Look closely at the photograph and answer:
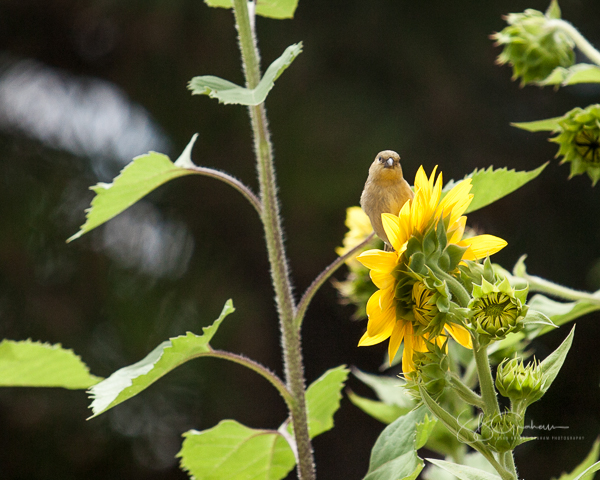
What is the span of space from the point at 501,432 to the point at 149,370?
14 cm

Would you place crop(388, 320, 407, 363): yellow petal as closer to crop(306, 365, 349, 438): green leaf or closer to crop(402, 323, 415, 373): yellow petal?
crop(402, 323, 415, 373): yellow petal

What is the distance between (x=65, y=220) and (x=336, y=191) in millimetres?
384

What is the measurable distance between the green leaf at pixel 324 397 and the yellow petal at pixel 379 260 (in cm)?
14

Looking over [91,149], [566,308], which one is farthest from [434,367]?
[91,149]

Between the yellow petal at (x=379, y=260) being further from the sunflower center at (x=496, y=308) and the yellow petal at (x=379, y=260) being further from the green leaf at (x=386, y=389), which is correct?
the green leaf at (x=386, y=389)

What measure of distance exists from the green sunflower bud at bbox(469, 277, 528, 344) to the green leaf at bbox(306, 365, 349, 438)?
153 millimetres

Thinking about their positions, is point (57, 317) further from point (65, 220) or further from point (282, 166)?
point (282, 166)

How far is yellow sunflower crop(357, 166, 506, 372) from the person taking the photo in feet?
0.70

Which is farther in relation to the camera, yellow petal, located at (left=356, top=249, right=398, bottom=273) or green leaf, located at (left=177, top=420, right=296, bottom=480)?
green leaf, located at (left=177, top=420, right=296, bottom=480)

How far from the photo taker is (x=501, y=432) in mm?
205

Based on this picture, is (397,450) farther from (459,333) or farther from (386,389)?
(386,389)

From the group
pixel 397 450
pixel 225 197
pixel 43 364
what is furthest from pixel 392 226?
pixel 225 197

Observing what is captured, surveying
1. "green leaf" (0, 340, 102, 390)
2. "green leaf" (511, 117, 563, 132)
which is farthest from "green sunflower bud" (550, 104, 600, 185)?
"green leaf" (0, 340, 102, 390)

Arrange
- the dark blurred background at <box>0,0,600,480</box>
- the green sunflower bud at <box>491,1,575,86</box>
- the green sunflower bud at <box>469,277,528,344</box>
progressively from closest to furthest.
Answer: the green sunflower bud at <box>469,277,528,344</box>
the green sunflower bud at <box>491,1,575,86</box>
the dark blurred background at <box>0,0,600,480</box>
